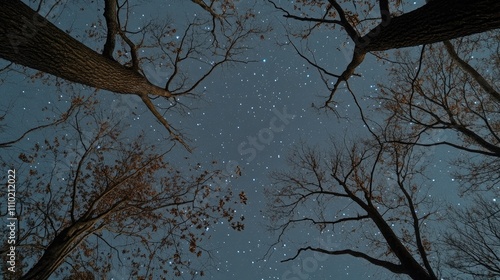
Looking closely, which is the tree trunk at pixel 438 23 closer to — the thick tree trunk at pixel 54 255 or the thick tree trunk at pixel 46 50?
the thick tree trunk at pixel 46 50

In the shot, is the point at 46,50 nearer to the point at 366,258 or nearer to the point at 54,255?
the point at 54,255

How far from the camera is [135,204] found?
5.83 meters

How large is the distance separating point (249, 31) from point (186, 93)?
211 centimetres

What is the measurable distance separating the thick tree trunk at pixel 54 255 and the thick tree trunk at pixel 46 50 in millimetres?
2601

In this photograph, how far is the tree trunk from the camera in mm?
2551

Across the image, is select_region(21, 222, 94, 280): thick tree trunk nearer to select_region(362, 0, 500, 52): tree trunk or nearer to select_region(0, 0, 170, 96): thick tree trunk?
select_region(0, 0, 170, 96): thick tree trunk

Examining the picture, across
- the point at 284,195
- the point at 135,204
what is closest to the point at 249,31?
the point at 284,195

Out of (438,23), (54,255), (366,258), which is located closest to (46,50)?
(54,255)

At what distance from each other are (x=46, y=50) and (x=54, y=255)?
3218 millimetres

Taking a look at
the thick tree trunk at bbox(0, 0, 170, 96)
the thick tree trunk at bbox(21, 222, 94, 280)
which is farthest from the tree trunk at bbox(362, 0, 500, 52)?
the thick tree trunk at bbox(21, 222, 94, 280)

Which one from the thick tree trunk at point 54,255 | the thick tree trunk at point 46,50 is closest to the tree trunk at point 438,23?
the thick tree trunk at point 46,50

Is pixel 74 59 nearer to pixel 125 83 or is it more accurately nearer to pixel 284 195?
pixel 125 83

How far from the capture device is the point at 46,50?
297 centimetres

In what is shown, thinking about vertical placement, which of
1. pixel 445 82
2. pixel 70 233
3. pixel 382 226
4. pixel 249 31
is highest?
pixel 445 82
